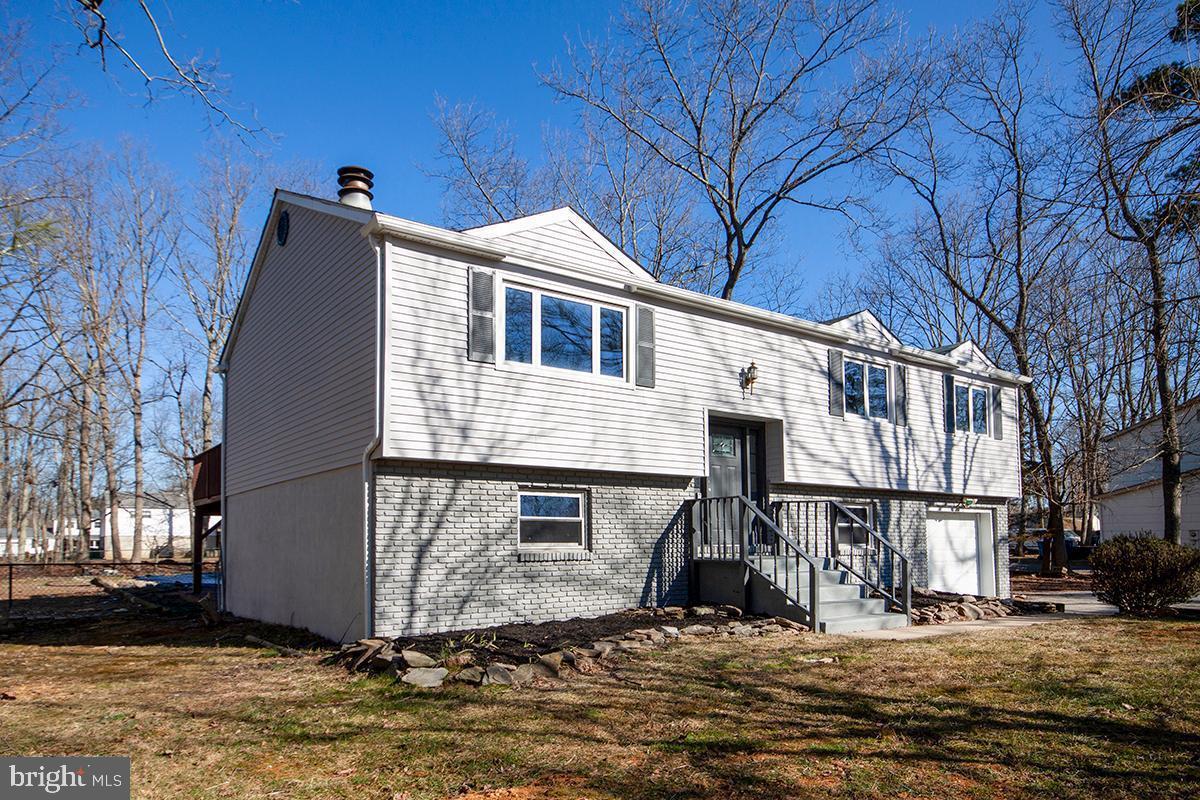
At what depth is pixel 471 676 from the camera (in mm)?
7379

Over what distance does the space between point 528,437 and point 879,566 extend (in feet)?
19.4

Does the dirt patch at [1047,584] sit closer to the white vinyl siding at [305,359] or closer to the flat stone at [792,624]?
the flat stone at [792,624]

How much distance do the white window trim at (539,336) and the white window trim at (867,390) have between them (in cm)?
483

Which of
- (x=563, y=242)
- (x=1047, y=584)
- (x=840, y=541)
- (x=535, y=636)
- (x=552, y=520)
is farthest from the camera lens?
(x=1047, y=584)

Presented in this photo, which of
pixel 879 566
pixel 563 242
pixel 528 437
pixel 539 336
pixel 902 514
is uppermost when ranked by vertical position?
pixel 563 242

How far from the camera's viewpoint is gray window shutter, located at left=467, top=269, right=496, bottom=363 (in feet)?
31.8

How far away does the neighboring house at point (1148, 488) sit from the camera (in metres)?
25.3

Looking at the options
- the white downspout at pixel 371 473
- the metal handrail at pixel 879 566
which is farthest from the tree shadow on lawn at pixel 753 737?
the metal handrail at pixel 879 566

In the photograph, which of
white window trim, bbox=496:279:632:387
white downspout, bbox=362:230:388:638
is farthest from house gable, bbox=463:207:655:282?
white downspout, bbox=362:230:388:638

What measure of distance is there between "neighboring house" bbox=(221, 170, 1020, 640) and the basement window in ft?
0.08

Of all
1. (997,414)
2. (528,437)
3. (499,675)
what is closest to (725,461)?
(528,437)

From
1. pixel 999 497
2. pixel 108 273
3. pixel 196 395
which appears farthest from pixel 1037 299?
pixel 196 395

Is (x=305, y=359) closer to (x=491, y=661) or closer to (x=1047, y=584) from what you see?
(x=491, y=661)

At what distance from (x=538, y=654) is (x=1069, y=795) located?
4761 millimetres
